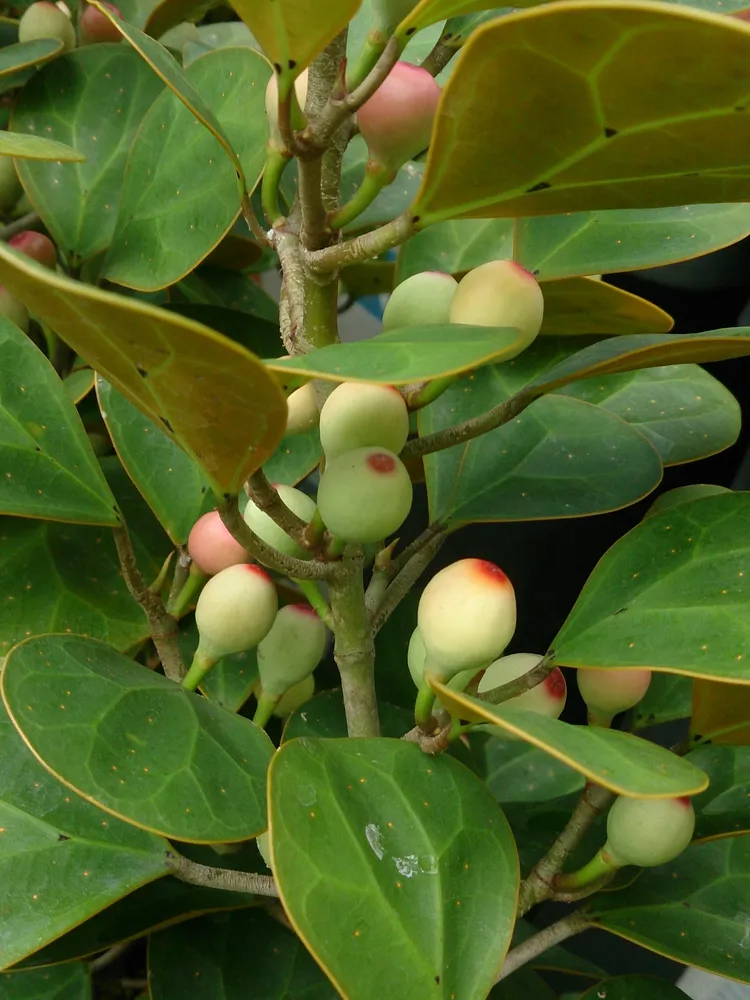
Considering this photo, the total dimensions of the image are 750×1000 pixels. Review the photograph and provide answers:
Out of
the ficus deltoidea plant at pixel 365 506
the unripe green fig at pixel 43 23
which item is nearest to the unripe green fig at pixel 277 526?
the ficus deltoidea plant at pixel 365 506

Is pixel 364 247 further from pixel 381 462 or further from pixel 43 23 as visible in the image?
pixel 43 23

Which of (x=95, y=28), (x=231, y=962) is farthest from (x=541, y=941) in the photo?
(x=95, y=28)

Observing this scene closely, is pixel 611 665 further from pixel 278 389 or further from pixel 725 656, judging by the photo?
pixel 278 389

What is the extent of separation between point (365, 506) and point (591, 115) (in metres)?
0.14

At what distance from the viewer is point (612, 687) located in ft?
1.31

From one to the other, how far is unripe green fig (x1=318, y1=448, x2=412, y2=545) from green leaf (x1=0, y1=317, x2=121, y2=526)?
148 mm

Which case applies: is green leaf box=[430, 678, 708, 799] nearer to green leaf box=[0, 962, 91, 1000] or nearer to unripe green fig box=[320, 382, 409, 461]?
unripe green fig box=[320, 382, 409, 461]

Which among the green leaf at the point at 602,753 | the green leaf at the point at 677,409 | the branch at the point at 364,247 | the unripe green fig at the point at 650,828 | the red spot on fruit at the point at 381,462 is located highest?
the branch at the point at 364,247

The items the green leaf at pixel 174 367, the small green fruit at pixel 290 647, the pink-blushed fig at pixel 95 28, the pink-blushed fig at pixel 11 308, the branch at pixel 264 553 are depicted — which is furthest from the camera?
the pink-blushed fig at pixel 95 28

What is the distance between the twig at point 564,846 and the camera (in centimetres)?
41

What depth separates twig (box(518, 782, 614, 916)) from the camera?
407mm

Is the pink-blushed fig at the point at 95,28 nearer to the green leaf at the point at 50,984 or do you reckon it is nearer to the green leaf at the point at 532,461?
the green leaf at the point at 532,461

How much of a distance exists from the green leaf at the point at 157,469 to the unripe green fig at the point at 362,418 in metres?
0.13

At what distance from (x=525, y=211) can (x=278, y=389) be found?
12 cm
